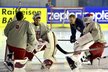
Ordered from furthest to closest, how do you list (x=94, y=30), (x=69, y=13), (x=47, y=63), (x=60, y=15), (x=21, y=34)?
1. (x=60, y=15)
2. (x=69, y=13)
3. (x=47, y=63)
4. (x=94, y=30)
5. (x=21, y=34)

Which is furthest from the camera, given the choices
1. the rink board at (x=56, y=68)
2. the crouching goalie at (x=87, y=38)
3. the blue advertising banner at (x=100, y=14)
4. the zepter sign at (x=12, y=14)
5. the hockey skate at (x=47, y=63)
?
the blue advertising banner at (x=100, y=14)

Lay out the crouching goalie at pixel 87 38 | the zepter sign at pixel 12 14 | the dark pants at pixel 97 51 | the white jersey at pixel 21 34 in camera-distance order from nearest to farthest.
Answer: the white jersey at pixel 21 34
the crouching goalie at pixel 87 38
the dark pants at pixel 97 51
the zepter sign at pixel 12 14

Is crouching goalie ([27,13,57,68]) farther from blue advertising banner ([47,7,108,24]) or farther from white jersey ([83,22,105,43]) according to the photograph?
blue advertising banner ([47,7,108,24])

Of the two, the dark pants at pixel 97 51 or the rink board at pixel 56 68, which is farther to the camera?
the dark pants at pixel 97 51

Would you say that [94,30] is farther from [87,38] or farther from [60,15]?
[60,15]

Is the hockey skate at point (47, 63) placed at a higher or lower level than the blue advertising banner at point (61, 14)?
higher

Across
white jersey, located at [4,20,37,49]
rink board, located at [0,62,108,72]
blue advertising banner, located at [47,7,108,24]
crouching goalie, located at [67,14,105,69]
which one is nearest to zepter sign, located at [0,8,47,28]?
blue advertising banner, located at [47,7,108,24]

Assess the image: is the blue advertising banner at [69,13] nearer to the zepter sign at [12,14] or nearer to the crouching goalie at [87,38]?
the zepter sign at [12,14]

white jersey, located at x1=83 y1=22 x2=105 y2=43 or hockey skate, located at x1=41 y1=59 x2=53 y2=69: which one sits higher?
white jersey, located at x1=83 y1=22 x2=105 y2=43

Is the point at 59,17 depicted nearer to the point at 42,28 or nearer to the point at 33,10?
the point at 33,10

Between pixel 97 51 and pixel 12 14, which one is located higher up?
pixel 97 51

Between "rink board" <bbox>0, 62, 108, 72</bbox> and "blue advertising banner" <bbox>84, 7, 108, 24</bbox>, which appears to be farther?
"blue advertising banner" <bbox>84, 7, 108, 24</bbox>

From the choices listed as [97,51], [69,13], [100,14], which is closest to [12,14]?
[69,13]

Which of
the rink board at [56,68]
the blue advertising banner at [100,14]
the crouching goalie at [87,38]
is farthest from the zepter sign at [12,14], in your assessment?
the crouching goalie at [87,38]
